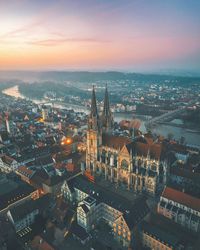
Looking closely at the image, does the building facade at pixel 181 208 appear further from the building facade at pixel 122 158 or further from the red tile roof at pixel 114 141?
the red tile roof at pixel 114 141

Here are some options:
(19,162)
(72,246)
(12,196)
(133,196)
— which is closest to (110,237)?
(72,246)

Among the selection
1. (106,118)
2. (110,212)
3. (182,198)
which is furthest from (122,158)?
(182,198)

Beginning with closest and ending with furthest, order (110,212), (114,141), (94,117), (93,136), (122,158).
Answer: (110,212)
(122,158)
(94,117)
(114,141)
(93,136)

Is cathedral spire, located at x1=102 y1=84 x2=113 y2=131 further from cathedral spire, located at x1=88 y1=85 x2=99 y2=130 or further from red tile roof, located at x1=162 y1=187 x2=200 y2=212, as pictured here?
red tile roof, located at x1=162 y1=187 x2=200 y2=212

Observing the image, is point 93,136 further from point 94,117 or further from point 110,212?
point 110,212

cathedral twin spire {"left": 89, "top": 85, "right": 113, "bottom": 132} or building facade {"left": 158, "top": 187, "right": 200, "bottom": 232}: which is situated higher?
cathedral twin spire {"left": 89, "top": 85, "right": 113, "bottom": 132}

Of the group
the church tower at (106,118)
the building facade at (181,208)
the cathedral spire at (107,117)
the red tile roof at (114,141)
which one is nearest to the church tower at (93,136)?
the red tile roof at (114,141)

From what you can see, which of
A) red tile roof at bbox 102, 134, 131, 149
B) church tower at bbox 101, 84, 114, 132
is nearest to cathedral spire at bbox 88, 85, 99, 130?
red tile roof at bbox 102, 134, 131, 149

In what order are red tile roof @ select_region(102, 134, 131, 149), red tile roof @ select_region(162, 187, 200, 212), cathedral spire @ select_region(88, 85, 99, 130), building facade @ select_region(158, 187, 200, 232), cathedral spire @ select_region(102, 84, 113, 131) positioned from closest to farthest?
building facade @ select_region(158, 187, 200, 232) → red tile roof @ select_region(162, 187, 200, 212) → cathedral spire @ select_region(88, 85, 99, 130) → red tile roof @ select_region(102, 134, 131, 149) → cathedral spire @ select_region(102, 84, 113, 131)

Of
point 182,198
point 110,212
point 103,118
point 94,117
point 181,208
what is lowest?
point 110,212
